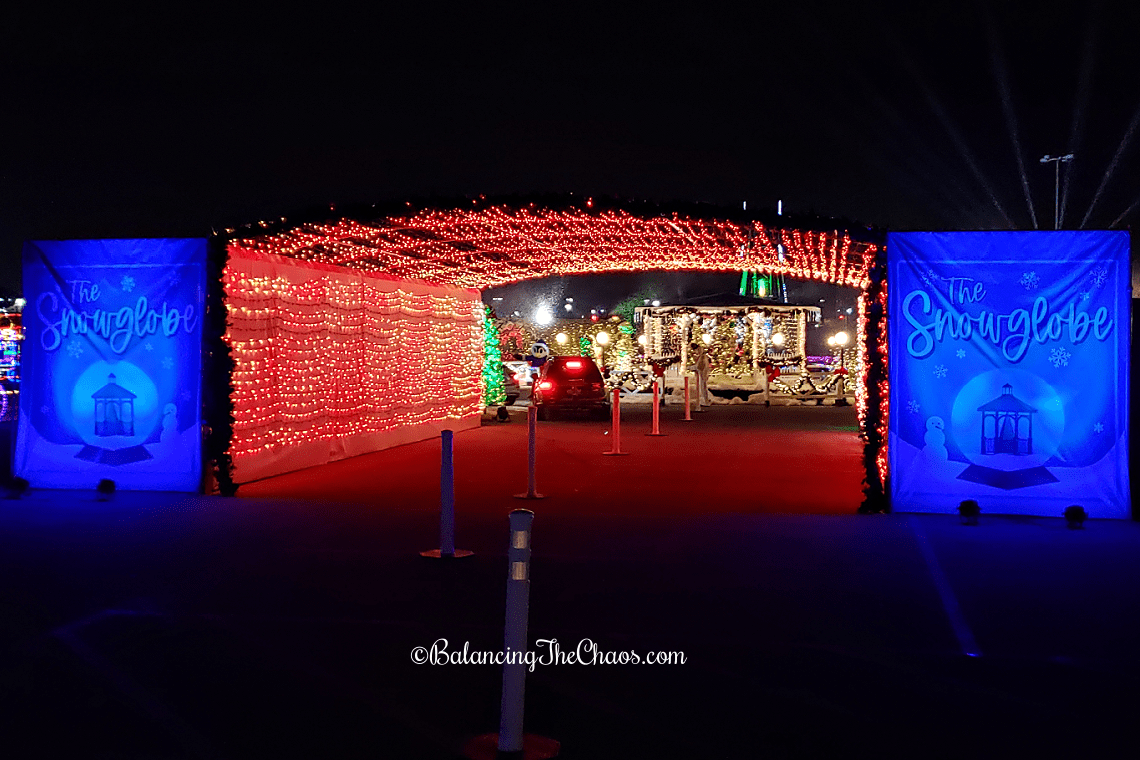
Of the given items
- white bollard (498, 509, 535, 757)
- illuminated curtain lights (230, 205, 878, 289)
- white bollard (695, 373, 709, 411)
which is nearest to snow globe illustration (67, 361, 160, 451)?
illuminated curtain lights (230, 205, 878, 289)

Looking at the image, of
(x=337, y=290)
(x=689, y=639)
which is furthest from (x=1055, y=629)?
(x=337, y=290)

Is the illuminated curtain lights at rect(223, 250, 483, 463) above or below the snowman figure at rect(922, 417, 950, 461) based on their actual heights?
above

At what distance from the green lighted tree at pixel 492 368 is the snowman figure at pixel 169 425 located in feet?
46.2

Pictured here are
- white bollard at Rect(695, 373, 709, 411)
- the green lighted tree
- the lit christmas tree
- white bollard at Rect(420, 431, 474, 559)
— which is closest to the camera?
white bollard at Rect(420, 431, 474, 559)

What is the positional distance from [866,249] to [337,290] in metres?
7.93

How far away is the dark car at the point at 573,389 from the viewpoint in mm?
26156

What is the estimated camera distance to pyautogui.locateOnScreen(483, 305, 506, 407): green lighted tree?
1057 inches

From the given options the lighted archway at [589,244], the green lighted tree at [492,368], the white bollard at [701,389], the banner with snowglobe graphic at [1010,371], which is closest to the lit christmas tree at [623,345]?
the white bollard at [701,389]

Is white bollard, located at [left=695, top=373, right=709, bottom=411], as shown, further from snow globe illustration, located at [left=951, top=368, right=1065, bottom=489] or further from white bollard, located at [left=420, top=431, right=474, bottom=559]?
white bollard, located at [left=420, top=431, right=474, bottom=559]

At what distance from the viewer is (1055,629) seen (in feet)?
21.7

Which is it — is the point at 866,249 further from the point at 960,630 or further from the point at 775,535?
the point at 960,630

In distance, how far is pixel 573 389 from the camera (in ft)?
85.8

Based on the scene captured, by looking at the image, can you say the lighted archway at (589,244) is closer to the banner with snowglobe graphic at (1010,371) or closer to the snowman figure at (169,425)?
the banner with snowglobe graphic at (1010,371)

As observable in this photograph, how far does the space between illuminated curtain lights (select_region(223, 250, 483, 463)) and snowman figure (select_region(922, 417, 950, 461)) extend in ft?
24.3
